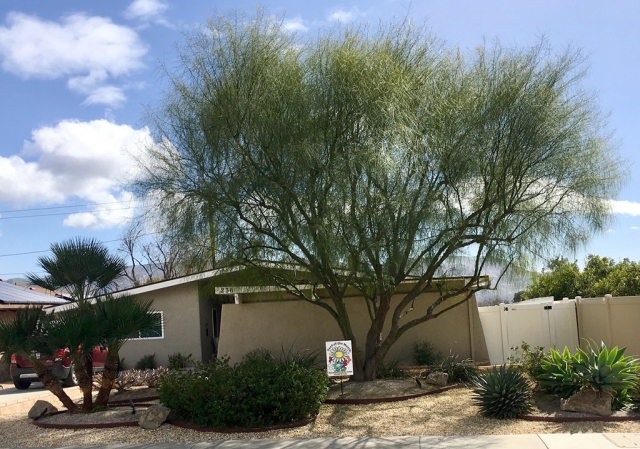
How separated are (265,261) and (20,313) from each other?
4.31m

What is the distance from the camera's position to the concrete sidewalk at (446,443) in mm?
8594

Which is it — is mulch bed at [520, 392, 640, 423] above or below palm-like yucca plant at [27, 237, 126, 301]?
below

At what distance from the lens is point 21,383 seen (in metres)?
17.5

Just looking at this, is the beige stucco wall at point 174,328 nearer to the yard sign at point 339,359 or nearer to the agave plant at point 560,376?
the yard sign at point 339,359

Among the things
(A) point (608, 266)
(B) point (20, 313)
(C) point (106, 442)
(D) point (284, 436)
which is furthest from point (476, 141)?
(A) point (608, 266)

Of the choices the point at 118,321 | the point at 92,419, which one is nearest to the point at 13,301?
the point at 92,419

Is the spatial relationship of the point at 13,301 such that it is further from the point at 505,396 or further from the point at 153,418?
the point at 505,396

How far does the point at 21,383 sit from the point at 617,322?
49.3 ft

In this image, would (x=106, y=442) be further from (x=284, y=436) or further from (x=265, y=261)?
(x=265, y=261)

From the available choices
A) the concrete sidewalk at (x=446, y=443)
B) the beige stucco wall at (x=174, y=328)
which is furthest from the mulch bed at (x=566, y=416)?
the beige stucco wall at (x=174, y=328)

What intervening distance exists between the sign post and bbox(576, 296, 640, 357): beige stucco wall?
674 centimetres

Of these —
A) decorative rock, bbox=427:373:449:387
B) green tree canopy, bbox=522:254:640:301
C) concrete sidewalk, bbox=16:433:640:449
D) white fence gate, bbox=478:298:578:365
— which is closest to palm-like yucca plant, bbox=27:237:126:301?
concrete sidewalk, bbox=16:433:640:449

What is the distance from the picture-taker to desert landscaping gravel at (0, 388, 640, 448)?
9562 millimetres

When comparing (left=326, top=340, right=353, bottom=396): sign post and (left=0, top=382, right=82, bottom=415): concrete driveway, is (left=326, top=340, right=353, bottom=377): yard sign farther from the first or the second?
(left=0, top=382, right=82, bottom=415): concrete driveway
